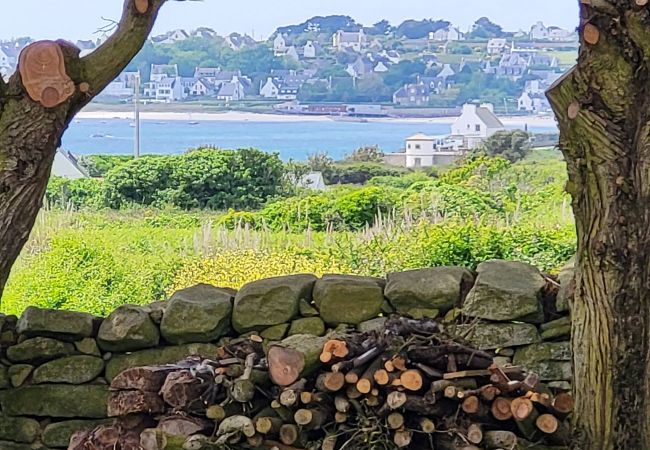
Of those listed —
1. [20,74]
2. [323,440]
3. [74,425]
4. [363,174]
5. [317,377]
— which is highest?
[20,74]

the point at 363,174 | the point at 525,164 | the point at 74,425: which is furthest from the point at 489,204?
the point at 74,425

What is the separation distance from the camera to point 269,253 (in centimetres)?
448

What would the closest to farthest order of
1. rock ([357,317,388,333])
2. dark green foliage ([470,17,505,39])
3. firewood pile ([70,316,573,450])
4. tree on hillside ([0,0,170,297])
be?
firewood pile ([70,316,573,450])
tree on hillside ([0,0,170,297])
rock ([357,317,388,333])
dark green foliage ([470,17,505,39])

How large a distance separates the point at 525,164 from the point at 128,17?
2.80 metres

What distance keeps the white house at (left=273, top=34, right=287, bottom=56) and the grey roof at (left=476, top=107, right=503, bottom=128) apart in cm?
119

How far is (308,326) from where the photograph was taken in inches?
140

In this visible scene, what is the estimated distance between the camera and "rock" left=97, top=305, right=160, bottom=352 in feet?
11.7

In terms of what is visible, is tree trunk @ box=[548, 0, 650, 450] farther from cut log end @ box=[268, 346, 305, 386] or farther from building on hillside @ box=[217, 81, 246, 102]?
building on hillside @ box=[217, 81, 246, 102]

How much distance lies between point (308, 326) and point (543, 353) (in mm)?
996

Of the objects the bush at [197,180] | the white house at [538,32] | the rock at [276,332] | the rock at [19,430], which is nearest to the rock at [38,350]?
the rock at [19,430]

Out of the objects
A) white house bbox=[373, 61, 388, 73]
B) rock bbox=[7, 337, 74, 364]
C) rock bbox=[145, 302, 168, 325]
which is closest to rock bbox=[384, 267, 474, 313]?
rock bbox=[145, 302, 168, 325]

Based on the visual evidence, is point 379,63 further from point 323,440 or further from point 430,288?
point 323,440

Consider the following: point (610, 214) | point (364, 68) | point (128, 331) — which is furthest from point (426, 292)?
point (364, 68)

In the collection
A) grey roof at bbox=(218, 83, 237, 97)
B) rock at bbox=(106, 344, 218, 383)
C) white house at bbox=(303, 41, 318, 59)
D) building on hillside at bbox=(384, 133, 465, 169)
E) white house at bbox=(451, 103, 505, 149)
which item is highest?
white house at bbox=(303, 41, 318, 59)
